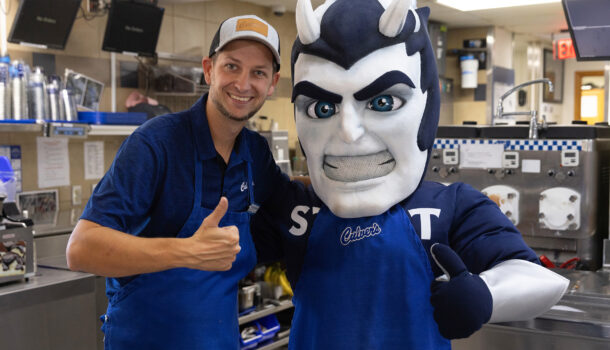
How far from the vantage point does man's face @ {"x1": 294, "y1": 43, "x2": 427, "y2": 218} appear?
1417 mm

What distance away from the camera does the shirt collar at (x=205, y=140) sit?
5.62 feet

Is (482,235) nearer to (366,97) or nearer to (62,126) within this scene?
(366,97)

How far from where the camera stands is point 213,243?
1440mm

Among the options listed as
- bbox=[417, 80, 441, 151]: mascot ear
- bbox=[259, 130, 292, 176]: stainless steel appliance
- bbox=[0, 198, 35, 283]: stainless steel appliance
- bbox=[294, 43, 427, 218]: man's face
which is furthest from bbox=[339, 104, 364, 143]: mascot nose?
bbox=[259, 130, 292, 176]: stainless steel appliance

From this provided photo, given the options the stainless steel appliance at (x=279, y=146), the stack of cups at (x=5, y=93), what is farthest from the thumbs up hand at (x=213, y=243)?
the stainless steel appliance at (x=279, y=146)

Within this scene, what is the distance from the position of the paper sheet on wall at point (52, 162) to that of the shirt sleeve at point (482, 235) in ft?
10.3

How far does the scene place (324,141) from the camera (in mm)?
1498

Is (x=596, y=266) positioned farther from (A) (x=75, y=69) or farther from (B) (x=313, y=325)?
(A) (x=75, y=69)

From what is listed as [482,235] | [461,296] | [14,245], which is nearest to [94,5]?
[14,245]

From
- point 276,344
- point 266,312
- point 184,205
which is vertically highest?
point 184,205

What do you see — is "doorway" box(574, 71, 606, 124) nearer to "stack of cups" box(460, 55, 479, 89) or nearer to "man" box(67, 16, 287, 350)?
"stack of cups" box(460, 55, 479, 89)

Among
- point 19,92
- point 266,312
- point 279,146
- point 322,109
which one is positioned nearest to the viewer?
point 322,109

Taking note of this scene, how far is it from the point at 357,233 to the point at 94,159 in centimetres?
321

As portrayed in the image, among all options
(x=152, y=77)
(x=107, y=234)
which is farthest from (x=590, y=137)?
(x=152, y=77)
